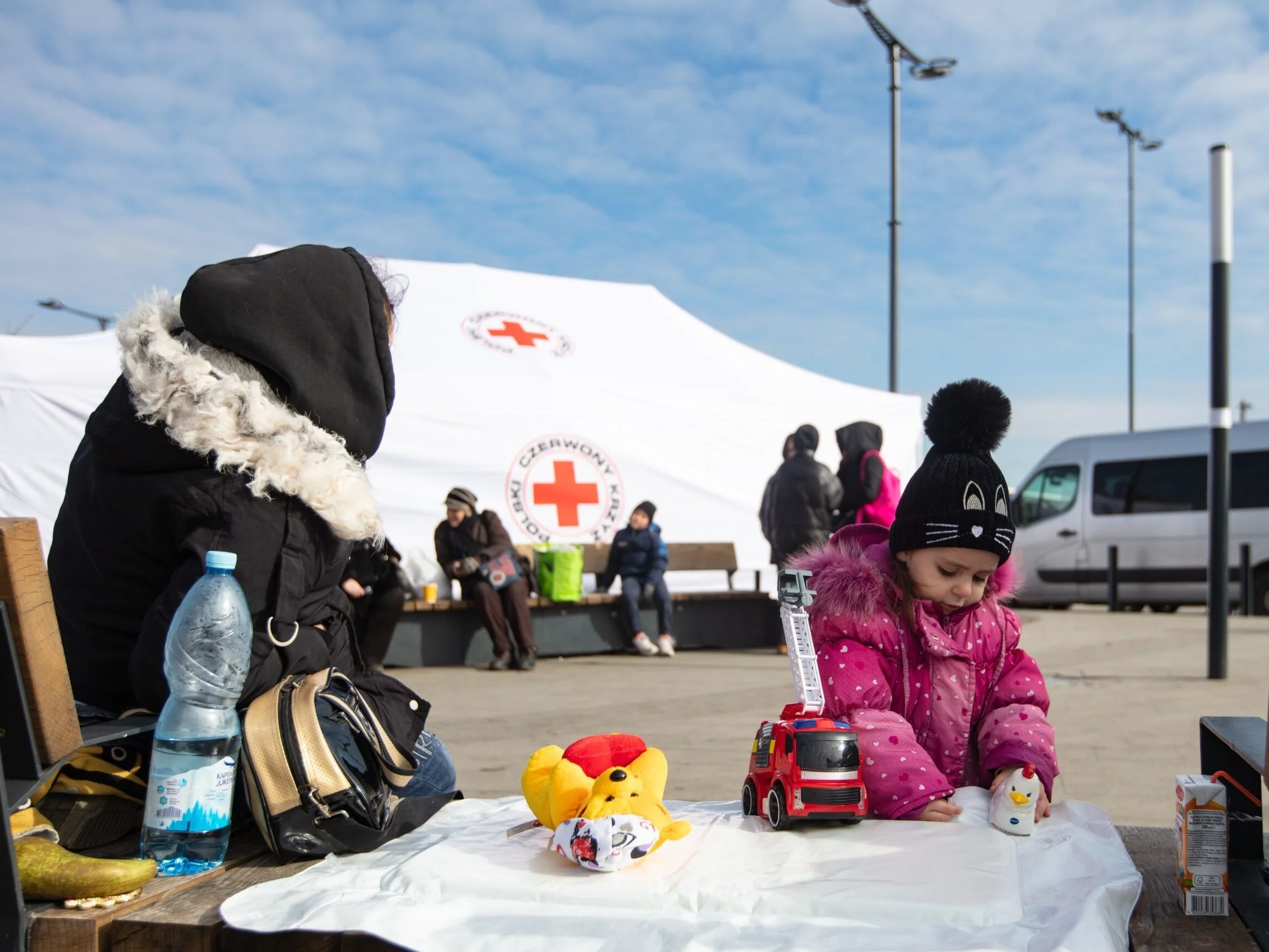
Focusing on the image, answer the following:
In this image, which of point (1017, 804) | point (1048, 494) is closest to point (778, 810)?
point (1017, 804)

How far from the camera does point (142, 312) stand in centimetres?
222

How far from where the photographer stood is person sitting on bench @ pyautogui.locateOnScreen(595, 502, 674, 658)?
9.64m

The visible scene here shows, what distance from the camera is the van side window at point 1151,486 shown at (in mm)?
14367

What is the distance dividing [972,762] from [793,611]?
0.62m

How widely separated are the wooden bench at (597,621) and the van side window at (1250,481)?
22.3 feet

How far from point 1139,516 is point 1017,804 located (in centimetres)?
1363

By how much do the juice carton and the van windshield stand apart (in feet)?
1.91

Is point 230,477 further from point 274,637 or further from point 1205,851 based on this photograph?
point 1205,851

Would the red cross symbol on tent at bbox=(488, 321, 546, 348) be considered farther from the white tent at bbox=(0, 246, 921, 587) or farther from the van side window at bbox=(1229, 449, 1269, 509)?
the van side window at bbox=(1229, 449, 1269, 509)

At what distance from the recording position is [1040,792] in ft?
7.57

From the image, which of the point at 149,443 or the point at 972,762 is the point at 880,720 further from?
the point at 149,443

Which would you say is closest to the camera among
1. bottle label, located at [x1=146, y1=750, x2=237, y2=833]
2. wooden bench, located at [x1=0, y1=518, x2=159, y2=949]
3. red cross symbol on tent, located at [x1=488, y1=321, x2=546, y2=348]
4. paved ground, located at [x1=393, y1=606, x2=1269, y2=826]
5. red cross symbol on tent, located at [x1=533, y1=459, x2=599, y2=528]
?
wooden bench, located at [x1=0, y1=518, x2=159, y2=949]

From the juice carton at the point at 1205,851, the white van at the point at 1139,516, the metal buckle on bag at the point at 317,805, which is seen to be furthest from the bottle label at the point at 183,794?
the white van at the point at 1139,516

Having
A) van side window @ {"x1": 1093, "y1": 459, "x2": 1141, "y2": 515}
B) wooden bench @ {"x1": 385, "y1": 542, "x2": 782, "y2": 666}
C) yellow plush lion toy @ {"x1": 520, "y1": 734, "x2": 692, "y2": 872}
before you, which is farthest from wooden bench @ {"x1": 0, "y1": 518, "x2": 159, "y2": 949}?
van side window @ {"x1": 1093, "y1": 459, "x2": 1141, "y2": 515}
